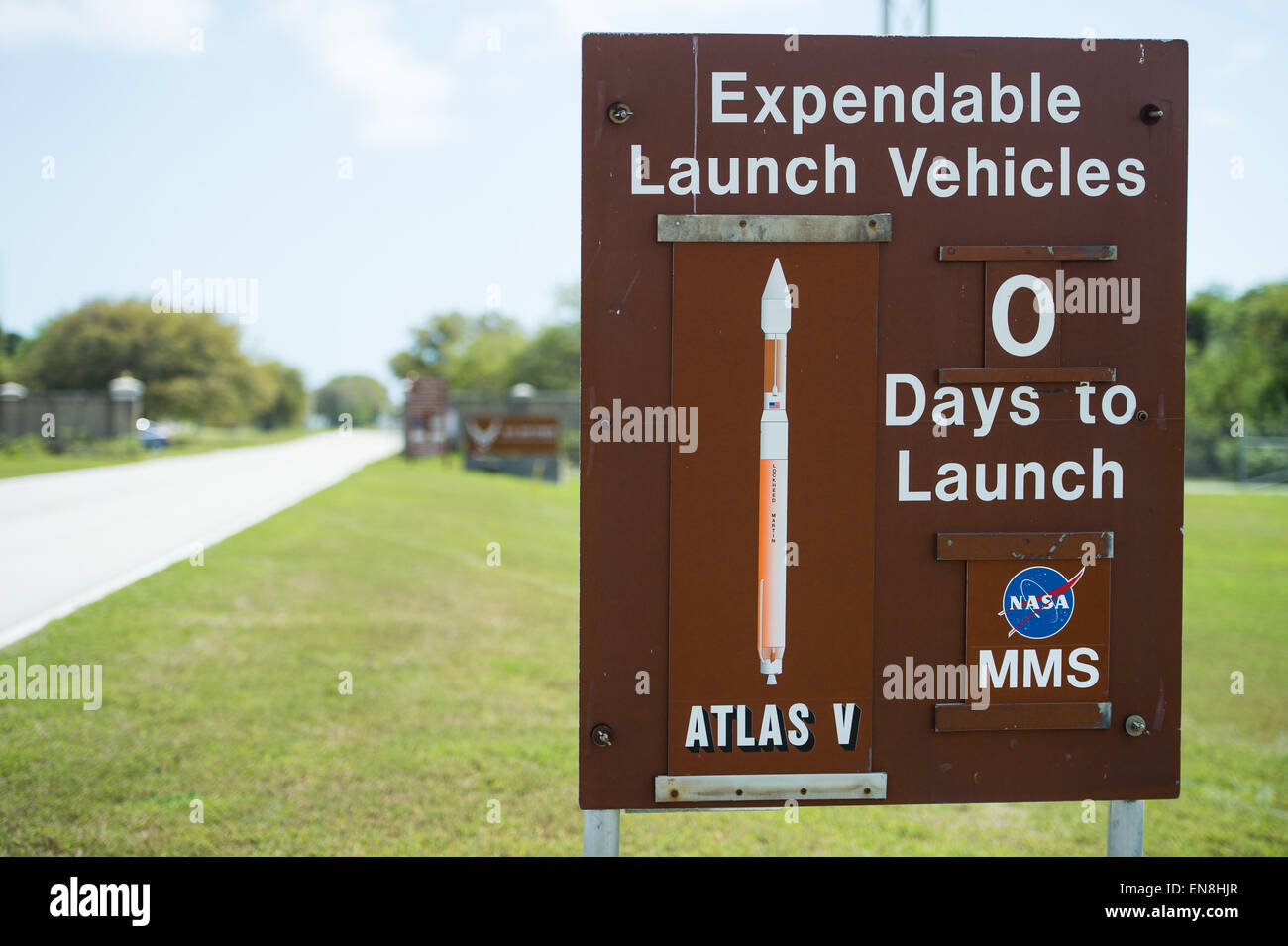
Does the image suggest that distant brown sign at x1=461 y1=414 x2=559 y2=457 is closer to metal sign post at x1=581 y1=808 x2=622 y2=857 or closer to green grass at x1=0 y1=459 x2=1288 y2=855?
green grass at x1=0 y1=459 x2=1288 y2=855

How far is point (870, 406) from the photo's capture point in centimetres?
238

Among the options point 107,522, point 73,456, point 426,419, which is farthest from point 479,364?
point 107,522

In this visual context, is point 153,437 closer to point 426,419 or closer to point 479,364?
point 426,419

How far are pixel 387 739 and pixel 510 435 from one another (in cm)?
2395

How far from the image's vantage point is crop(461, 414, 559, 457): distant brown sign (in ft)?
94.8

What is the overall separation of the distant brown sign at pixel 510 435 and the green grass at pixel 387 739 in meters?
18.2

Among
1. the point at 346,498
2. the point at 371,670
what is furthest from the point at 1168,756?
the point at 346,498

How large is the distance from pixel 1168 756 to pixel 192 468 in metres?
28.2

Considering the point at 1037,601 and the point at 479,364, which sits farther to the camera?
the point at 479,364

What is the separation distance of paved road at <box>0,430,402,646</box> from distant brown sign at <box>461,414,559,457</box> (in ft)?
15.8

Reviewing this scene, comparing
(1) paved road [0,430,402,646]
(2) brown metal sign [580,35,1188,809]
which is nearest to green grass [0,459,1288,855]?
(1) paved road [0,430,402,646]

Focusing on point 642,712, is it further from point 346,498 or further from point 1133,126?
point 346,498

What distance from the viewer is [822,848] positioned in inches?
170
